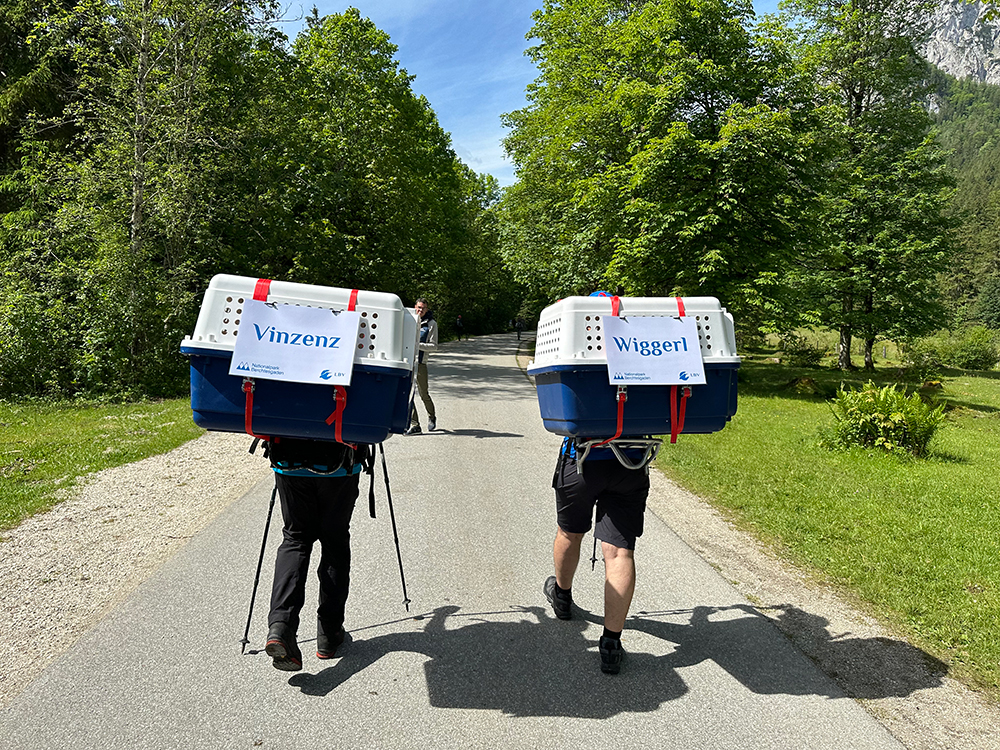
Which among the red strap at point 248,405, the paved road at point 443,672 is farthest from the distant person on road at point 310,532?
the red strap at point 248,405

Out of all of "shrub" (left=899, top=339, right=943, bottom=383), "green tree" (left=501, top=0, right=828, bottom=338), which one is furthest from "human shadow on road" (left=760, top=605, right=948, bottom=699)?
Result: "shrub" (left=899, top=339, right=943, bottom=383)

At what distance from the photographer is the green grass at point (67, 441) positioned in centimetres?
682

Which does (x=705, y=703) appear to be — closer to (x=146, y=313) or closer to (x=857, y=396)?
(x=857, y=396)

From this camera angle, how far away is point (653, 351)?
3.14 metres

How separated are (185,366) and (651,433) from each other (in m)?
14.7

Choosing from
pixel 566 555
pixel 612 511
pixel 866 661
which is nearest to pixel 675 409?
pixel 612 511

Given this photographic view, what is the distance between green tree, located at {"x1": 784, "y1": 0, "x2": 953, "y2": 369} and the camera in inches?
848

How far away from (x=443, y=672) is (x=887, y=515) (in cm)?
510

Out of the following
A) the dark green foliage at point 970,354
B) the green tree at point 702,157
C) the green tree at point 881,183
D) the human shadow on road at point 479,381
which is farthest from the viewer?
the dark green foliage at point 970,354

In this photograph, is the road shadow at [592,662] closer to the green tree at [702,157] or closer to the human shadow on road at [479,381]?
the human shadow on road at [479,381]

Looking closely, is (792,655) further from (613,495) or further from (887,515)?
(887,515)

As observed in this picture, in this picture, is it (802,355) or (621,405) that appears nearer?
(621,405)

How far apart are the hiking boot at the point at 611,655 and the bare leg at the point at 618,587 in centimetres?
7

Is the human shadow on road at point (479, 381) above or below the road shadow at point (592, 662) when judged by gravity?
above
